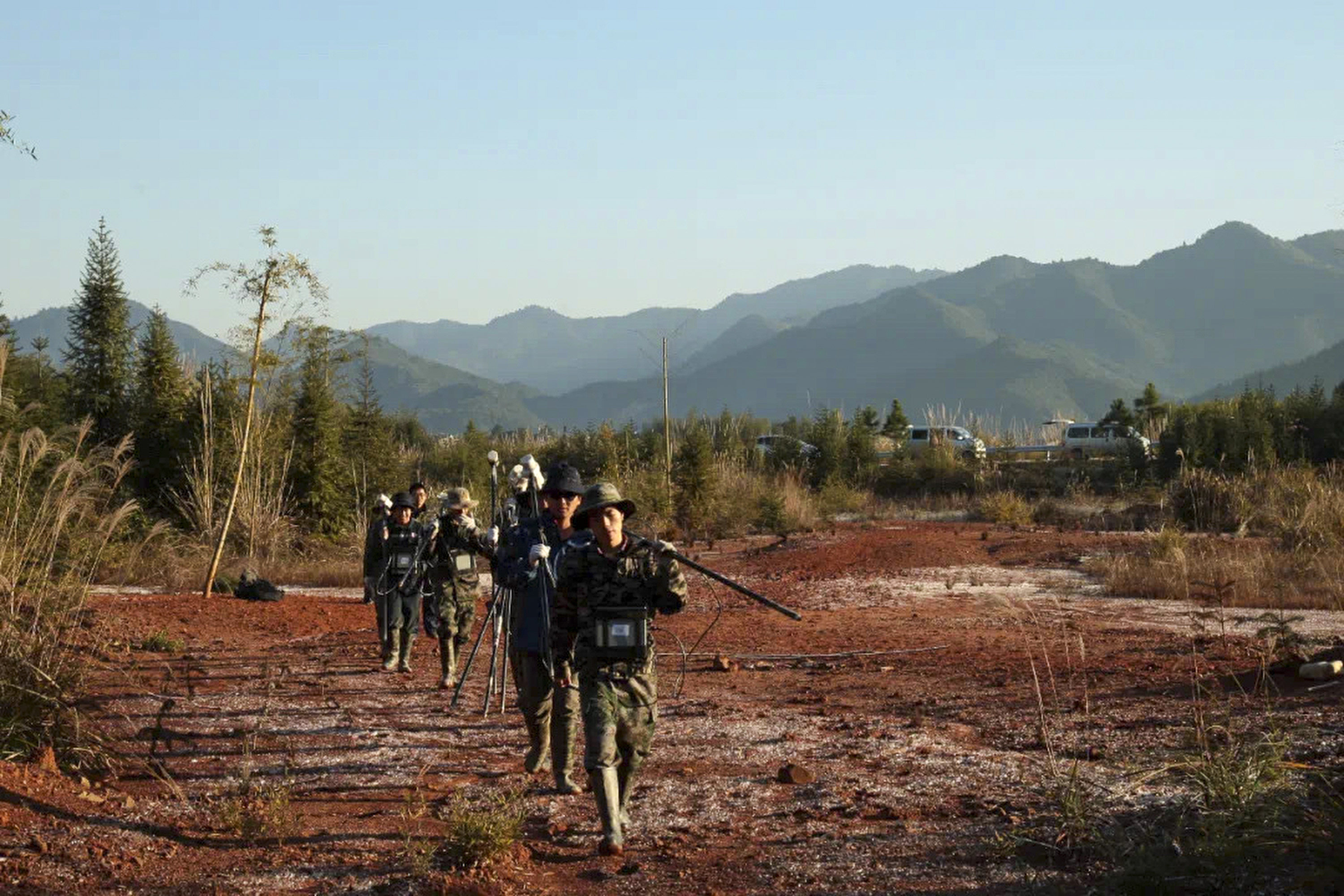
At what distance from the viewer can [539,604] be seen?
866cm

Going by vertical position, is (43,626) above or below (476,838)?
above

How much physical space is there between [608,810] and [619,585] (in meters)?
1.13

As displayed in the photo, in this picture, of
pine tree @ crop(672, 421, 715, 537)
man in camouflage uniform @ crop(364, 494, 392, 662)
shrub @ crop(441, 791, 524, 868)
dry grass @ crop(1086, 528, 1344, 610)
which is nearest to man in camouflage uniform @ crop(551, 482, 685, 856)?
shrub @ crop(441, 791, 524, 868)

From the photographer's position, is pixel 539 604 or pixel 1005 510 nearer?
pixel 539 604

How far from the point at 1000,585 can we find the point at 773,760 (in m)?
11.1

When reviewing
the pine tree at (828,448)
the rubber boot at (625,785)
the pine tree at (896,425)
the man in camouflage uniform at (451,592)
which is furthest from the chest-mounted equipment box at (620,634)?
the pine tree at (896,425)

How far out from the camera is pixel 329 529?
26.7 m

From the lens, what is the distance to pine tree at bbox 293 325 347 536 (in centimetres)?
2634

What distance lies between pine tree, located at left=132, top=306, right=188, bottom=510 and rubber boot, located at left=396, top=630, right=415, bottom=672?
41.3ft

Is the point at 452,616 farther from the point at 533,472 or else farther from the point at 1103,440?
the point at 1103,440

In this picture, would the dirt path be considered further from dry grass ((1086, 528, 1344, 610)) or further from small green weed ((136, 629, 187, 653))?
dry grass ((1086, 528, 1344, 610))

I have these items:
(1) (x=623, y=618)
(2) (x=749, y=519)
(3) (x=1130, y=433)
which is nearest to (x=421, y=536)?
(1) (x=623, y=618)

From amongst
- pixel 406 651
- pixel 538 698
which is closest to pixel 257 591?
pixel 406 651

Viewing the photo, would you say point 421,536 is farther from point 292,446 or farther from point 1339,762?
point 292,446
